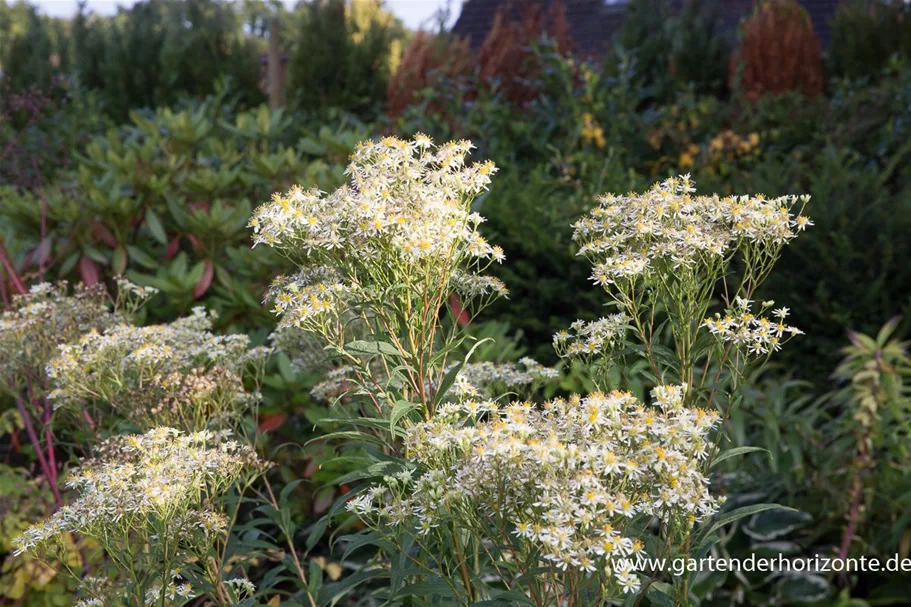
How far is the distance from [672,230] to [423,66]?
7.61m

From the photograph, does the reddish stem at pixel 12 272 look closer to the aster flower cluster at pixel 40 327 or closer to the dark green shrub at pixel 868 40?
the aster flower cluster at pixel 40 327

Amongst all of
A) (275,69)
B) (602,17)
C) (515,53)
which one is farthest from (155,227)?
(602,17)

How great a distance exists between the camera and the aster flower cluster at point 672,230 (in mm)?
2115

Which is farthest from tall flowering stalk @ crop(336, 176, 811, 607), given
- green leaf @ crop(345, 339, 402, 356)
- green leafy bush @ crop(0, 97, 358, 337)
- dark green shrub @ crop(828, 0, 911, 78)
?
dark green shrub @ crop(828, 0, 911, 78)

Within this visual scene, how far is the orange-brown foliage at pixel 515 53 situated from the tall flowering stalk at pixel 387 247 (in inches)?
267

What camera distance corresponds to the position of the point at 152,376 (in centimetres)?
260

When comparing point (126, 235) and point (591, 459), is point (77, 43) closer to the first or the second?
point (126, 235)

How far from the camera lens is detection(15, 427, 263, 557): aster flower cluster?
77.2 inches

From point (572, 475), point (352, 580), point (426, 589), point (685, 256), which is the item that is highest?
point (685, 256)

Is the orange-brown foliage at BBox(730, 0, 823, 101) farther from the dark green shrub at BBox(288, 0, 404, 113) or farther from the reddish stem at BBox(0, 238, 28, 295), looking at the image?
the reddish stem at BBox(0, 238, 28, 295)

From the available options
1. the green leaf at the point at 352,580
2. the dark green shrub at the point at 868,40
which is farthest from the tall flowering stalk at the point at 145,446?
the dark green shrub at the point at 868,40

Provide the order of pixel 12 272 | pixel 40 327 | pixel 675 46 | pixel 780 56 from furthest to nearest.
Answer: pixel 675 46, pixel 780 56, pixel 12 272, pixel 40 327

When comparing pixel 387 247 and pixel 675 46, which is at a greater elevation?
pixel 387 247

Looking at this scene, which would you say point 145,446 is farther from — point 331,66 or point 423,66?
point 331,66
